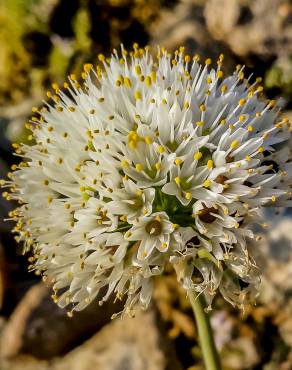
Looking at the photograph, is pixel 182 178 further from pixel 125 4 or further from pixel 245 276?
pixel 125 4

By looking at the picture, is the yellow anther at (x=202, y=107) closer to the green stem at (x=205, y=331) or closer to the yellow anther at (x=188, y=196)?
the yellow anther at (x=188, y=196)

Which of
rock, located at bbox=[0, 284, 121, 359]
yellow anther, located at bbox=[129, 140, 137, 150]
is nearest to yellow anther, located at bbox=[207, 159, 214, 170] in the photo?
yellow anther, located at bbox=[129, 140, 137, 150]

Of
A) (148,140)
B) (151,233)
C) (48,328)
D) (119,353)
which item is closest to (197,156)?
(148,140)

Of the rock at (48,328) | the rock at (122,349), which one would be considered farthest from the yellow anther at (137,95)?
the rock at (48,328)

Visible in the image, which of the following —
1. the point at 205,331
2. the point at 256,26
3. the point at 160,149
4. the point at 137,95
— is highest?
the point at 256,26

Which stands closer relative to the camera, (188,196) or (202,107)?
(188,196)

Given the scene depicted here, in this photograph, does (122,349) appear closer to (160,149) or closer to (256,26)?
(160,149)

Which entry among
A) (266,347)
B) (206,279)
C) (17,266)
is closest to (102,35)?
(17,266)
